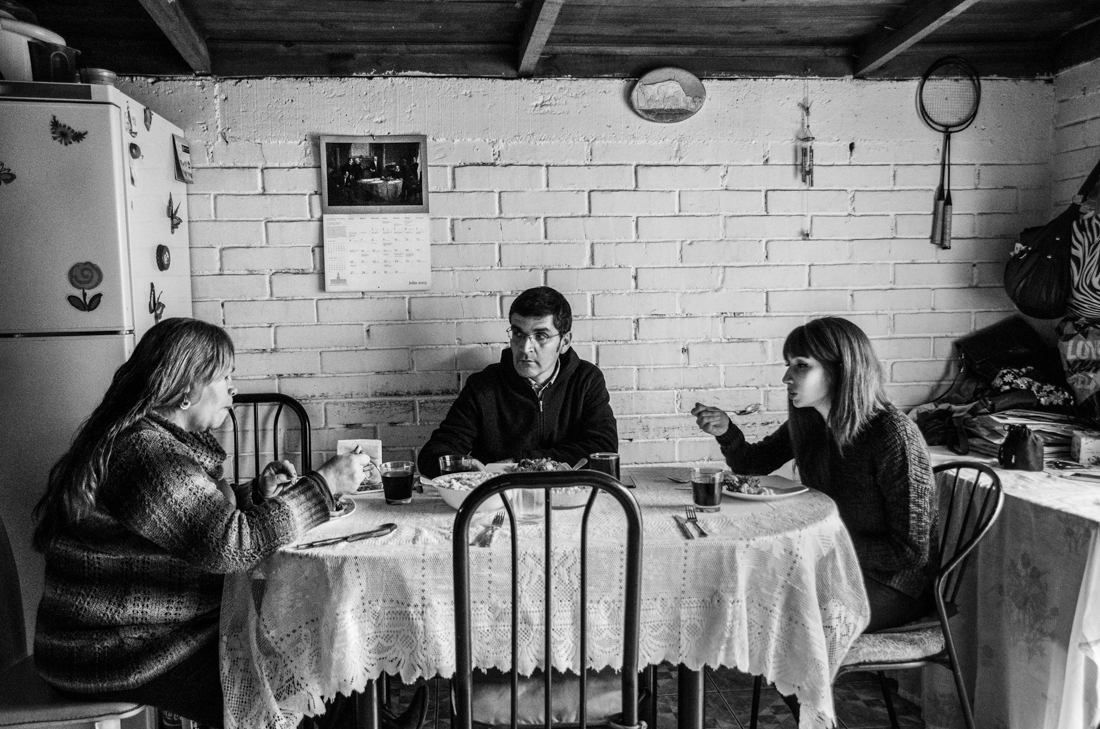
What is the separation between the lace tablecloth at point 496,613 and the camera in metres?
1.56

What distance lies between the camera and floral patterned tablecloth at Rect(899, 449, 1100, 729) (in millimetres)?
1920

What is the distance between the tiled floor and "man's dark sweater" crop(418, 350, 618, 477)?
836 millimetres

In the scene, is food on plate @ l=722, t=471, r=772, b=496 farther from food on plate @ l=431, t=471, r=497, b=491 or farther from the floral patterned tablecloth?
the floral patterned tablecloth

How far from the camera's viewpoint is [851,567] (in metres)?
1.75

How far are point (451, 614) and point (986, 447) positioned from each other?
203cm

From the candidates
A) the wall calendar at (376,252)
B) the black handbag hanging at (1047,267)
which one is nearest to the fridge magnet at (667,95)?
the wall calendar at (376,252)

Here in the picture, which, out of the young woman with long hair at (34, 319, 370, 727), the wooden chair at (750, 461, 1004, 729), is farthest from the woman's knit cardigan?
the wooden chair at (750, 461, 1004, 729)

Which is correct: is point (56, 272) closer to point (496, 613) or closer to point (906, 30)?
point (496, 613)

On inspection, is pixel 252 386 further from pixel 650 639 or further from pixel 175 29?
pixel 650 639

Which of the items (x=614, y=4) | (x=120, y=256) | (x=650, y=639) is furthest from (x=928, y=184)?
(x=120, y=256)

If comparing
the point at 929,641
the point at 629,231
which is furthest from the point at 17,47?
the point at 929,641

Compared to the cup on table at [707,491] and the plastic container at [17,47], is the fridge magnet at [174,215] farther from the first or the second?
the cup on table at [707,491]

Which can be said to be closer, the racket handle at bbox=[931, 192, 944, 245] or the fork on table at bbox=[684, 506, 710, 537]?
the fork on table at bbox=[684, 506, 710, 537]

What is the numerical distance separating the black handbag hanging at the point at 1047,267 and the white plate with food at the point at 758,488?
1457mm
